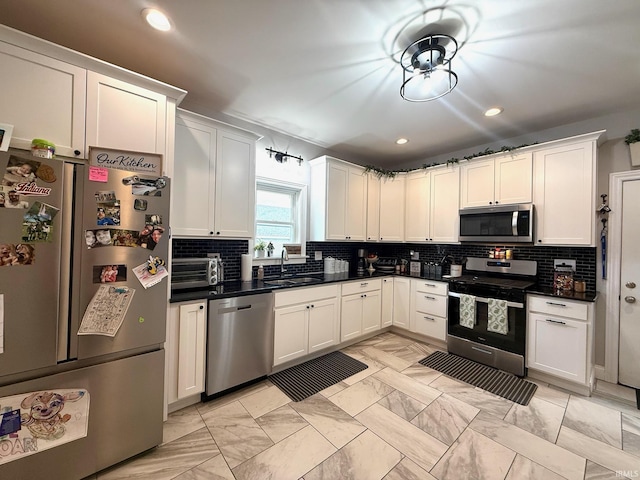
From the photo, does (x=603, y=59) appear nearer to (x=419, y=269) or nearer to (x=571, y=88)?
(x=571, y=88)

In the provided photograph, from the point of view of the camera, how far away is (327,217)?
3525mm

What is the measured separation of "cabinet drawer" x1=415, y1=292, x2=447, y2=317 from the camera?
3439mm

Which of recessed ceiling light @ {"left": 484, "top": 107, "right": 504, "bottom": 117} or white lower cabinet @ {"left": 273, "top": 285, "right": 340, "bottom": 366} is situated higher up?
recessed ceiling light @ {"left": 484, "top": 107, "right": 504, "bottom": 117}

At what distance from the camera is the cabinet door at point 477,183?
131 inches

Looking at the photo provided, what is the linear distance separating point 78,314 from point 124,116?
1.29 meters

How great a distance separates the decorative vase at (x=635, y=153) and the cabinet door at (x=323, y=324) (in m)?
3.32

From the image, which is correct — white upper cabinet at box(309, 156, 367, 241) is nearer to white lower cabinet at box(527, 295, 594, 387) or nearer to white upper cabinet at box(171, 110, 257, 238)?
white upper cabinet at box(171, 110, 257, 238)

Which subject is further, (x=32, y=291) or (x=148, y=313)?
(x=148, y=313)

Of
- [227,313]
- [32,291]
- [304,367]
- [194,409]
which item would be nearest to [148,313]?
[32,291]

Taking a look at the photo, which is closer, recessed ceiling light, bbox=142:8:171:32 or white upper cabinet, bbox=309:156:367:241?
recessed ceiling light, bbox=142:8:171:32

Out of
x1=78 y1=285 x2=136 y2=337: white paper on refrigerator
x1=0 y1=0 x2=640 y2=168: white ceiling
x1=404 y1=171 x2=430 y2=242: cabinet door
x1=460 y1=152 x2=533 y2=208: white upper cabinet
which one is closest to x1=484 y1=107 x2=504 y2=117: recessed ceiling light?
x1=0 y1=0 x2=640 y2=168: white ceiling

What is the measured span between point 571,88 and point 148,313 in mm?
3804

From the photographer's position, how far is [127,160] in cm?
173

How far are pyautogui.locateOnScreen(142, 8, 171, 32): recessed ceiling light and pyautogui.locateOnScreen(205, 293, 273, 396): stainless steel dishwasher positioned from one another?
198 cm
